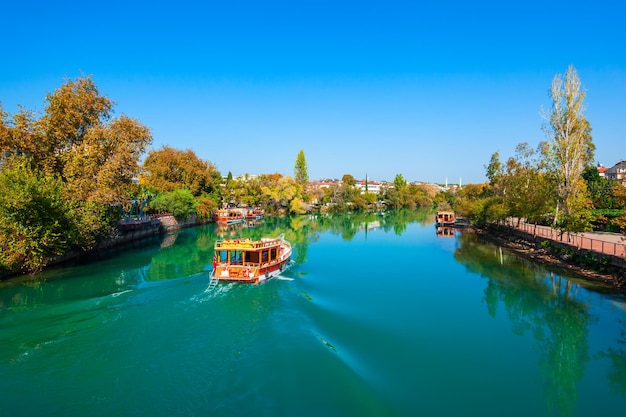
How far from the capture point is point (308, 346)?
1112cm

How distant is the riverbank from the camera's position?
18125mm

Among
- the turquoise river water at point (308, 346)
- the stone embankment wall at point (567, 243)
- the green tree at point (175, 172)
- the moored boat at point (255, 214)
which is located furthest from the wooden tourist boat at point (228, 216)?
the stone embankment wall at point (567, 243)

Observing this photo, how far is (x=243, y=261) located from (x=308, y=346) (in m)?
7.21

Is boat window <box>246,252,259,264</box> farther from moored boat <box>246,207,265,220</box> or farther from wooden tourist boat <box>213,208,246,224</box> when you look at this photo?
moored boat <box>246,207,265,220</box>

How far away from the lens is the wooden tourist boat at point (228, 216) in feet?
188

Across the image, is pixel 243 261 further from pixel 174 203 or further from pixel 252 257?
pixel 174 203

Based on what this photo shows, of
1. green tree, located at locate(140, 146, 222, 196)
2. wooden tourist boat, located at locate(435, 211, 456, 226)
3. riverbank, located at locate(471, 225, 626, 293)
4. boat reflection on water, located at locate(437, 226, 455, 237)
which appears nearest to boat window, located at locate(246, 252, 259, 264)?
riverbank, located at locate(471, 225, 626, 293)

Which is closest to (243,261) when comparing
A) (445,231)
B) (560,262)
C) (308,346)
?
(308,346)

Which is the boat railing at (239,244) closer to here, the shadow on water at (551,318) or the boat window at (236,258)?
the boat window at (236,258)

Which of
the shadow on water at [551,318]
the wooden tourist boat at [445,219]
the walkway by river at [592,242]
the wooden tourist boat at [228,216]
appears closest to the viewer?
the shadow on water at [551,318]

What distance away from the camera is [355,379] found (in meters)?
9.46

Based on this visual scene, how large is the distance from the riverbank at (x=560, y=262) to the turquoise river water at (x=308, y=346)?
1.23 meters

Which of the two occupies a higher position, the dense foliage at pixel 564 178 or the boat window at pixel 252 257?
the dense foliage at pixel 564 178

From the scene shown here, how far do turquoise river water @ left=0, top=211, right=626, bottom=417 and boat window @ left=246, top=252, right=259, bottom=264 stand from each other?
1219 millimetres
